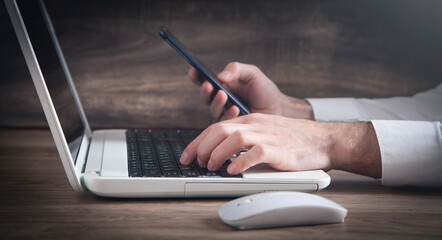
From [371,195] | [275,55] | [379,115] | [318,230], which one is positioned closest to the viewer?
[318,230]

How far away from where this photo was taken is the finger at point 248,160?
2.56ft

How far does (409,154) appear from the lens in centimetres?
91

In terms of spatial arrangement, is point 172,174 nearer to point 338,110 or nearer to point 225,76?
point 225,76

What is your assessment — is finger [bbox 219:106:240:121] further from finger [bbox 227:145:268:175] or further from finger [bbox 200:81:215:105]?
finger [bbox 227:145:268:175]

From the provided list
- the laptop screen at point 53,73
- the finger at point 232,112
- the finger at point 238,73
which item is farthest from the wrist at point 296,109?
the laptop screen at point 53,73

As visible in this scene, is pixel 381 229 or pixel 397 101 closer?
pixel 381 229

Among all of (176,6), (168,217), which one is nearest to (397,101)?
(176,6)

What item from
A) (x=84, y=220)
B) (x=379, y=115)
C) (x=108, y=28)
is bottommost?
(x=379, y=115)

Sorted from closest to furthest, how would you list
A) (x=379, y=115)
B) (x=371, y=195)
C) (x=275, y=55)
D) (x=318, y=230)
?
1. (x=318, y=230)
2. (x=371, y=195)
3. (x=379, y=115)
4. (x=275, y=55)

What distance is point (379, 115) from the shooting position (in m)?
1.38

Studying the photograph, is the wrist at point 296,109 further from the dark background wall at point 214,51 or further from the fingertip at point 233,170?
the fingertip at point 233,170

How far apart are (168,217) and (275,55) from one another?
35.0 inches

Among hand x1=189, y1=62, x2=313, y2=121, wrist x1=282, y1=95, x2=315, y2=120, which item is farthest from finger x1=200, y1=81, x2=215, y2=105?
wrist x1=282, y1=95, x2=315, y2=120

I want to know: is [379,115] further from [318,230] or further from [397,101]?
[318,230]
